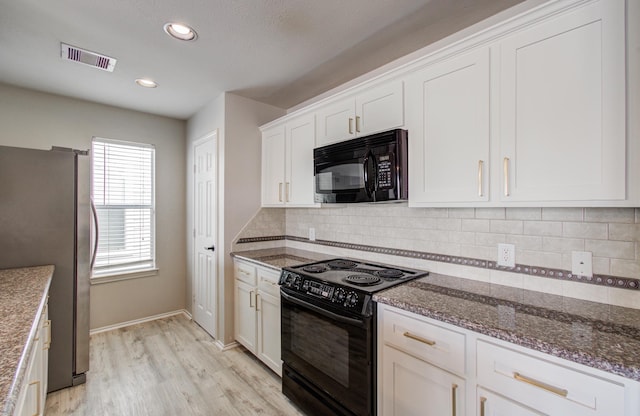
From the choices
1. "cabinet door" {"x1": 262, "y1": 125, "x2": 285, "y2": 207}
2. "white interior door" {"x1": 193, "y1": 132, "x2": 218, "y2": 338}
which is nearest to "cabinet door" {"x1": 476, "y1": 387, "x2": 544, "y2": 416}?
"cabinet door" {"x1": 262, "y1": 125, "x2": 285, "y2": 207}

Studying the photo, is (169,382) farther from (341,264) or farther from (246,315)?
(341,264)

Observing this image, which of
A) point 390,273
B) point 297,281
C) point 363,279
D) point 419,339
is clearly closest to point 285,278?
point 297,281

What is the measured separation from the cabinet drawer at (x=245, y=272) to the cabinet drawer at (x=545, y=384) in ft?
6.15

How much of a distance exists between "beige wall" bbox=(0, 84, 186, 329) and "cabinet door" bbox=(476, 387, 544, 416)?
362 cm

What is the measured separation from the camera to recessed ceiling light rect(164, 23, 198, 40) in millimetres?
1859

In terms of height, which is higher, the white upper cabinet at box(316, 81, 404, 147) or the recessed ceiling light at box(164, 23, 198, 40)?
the recessed ceiling light at box(164, 23, 198, 40)

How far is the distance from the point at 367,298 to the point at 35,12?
101 inches

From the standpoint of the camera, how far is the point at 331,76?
260 centimetres

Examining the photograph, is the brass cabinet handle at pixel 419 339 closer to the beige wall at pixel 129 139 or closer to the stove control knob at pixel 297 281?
the stove control knob at pixel 297 281

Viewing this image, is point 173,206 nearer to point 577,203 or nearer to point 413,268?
point 413,268

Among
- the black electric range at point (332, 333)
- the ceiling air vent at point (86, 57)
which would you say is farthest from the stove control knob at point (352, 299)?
the ceiling air vent at point (86, 57)

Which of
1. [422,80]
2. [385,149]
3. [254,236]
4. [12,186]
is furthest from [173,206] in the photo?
[422,80]

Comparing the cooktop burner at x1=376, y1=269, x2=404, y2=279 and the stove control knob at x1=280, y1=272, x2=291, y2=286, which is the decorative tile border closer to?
the cooktop burner at x1=376, y1=269, x2=404, y2=279

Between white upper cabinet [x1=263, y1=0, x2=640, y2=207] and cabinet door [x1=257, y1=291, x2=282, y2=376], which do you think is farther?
cabinet door [x1=257, y1=291, x2=282, y2=376]
